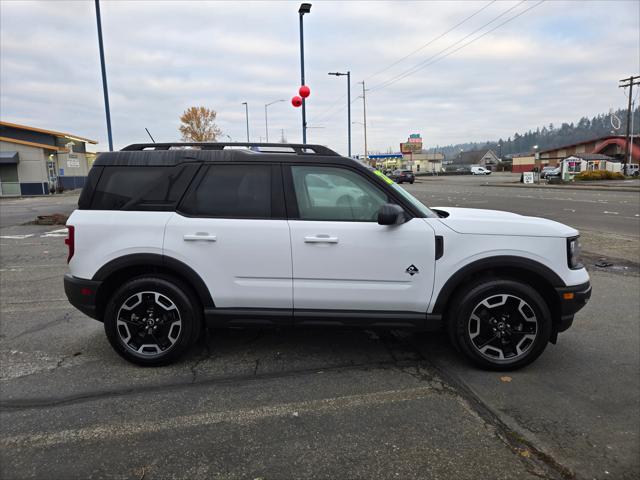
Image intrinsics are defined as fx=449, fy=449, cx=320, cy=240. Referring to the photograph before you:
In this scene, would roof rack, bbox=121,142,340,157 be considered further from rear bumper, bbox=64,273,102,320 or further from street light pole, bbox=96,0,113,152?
street light pole, bbox=96,0,113,152

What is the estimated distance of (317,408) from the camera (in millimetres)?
3197

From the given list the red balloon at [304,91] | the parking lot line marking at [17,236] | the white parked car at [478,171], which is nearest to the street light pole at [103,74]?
the parking lot line marking at [17,236]

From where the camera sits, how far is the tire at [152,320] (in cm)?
377

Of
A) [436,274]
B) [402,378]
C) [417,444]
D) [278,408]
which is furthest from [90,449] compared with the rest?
[436,274]

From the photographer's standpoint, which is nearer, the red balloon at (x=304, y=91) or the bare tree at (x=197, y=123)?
the red balloon at (x=304, y=91)

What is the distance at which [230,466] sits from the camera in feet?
8.44

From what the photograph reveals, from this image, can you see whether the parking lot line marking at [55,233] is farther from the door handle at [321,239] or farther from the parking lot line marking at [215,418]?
the door handle at [321,239]

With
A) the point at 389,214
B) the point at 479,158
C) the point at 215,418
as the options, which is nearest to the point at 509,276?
the point at 389,214

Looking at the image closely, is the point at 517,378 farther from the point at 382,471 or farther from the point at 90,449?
the point at 90,449

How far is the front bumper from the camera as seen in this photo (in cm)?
361

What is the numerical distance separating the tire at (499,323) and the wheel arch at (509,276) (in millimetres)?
75

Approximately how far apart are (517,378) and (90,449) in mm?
3144

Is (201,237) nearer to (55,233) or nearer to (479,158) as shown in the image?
(55,233)

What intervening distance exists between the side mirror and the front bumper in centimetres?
143
